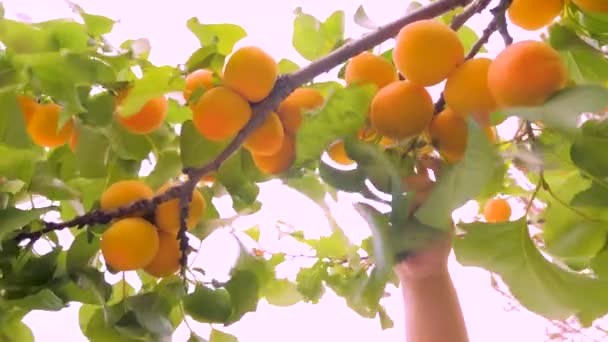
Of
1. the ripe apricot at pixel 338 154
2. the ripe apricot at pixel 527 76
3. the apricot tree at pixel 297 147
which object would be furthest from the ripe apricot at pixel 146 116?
the ripe apricot at pixel 527 76

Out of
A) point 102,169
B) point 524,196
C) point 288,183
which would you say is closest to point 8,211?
point 102,169

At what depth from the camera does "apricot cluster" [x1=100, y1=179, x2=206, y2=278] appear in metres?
0.44

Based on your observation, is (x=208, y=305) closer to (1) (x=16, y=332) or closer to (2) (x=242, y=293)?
(2) (x=242, y=293)

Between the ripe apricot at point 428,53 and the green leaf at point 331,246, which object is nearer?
the ripe apricot at point 428,53

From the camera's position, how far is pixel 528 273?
0.40 meters

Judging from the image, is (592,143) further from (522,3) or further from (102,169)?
(102,169)

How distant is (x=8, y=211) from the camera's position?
0.45 meters

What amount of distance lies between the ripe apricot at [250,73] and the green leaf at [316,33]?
13 centimetres

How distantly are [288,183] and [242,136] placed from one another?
94 mm

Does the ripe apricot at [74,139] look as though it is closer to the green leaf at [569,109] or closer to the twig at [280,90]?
the twig at [280,90]

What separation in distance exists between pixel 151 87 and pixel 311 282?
0.98 feet

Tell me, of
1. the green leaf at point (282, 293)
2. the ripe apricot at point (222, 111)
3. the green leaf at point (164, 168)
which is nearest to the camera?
the ripe apricot at point (222, 111)

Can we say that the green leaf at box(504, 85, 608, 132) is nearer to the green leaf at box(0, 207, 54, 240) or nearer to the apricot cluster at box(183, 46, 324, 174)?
the apricot cluster at box(183, 46, 324, 174)

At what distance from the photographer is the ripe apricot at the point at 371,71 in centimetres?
44
